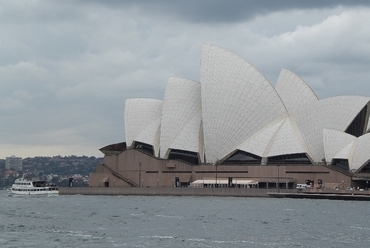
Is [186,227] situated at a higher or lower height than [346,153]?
lower

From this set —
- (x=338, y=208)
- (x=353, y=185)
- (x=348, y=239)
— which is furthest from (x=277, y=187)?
(x=348, y=239)

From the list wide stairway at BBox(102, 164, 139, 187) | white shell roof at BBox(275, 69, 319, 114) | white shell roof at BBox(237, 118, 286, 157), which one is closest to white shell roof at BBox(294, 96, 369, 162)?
white shell roof at BBox(237, 118, 286, 157)

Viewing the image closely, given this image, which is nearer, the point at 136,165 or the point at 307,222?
the point at 307,222

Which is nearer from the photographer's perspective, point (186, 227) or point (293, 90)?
point (186, 227)

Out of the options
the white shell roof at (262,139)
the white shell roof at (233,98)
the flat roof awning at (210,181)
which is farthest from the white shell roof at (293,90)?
the flat roof awning at (210,181)

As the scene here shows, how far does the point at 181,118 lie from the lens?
309 ft

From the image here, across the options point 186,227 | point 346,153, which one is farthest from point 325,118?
point 186,227

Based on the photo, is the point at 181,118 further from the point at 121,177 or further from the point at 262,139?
the point at 121,177

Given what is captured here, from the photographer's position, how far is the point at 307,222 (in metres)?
48.7

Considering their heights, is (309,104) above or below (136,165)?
above

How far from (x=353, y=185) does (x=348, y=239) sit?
4678 cm

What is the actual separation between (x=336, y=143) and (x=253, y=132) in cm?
940

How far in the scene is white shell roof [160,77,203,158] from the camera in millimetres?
93938

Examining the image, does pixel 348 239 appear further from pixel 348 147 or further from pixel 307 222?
pixel 348 147
